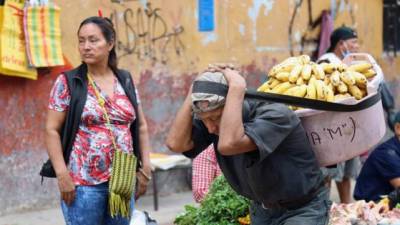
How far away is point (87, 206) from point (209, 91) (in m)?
1.48

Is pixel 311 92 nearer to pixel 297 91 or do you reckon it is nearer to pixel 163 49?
pixel 297 91

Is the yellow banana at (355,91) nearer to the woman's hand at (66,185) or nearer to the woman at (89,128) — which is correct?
the woman at (89,128)

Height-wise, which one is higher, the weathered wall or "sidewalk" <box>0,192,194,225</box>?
the weathered wall

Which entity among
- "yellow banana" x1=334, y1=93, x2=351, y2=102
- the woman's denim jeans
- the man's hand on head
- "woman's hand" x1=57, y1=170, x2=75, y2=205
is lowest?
the woman's denim jeans

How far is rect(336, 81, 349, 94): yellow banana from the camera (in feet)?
13.6

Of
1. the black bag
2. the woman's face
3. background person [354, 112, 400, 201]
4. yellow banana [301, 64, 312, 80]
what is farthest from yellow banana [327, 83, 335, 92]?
background person [354, 112, 400, 201]

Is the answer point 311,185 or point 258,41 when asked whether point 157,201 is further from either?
point 311,185

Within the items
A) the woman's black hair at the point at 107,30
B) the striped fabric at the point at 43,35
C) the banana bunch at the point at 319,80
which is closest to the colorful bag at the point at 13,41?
the striped fabric at the point at 43,35

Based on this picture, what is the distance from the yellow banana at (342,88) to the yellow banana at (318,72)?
94mm

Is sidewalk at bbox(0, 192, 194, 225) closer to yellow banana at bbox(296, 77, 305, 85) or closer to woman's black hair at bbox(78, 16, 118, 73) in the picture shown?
woman's black hair at bbox(78, 16, 118, 73)

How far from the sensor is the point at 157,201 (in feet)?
27.5

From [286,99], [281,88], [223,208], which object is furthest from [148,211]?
[286,99]

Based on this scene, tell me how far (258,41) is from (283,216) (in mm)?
5988

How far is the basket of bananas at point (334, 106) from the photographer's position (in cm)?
387
